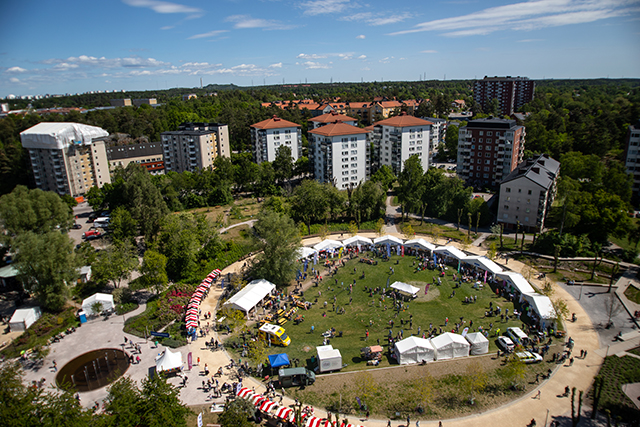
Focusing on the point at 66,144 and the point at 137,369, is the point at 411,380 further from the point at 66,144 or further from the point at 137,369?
the point at 66,144

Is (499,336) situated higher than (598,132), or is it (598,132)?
(598,132)

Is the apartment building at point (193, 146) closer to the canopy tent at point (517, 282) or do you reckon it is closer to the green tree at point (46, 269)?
the green tree at point (46, 269)

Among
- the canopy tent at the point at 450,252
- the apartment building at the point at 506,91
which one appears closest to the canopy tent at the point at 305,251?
the canopy tent at the point at 450,252

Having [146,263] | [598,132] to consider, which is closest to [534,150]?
[598,132]

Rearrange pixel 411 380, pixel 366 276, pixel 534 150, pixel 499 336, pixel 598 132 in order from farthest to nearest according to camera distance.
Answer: pixel 534 150
pixel 598 132
pixel 366 276
pixel 499 336
pixel 411 380

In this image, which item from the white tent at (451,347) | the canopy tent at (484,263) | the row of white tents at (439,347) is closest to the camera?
the row of white tents at (439,347)

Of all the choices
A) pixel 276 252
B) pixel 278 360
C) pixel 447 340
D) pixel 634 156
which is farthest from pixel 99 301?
pixel 634 156

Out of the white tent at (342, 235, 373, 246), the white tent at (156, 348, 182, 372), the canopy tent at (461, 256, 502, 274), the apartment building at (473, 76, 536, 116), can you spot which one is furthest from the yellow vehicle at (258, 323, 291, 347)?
the apartment building at (473, 76, 536, 116)
